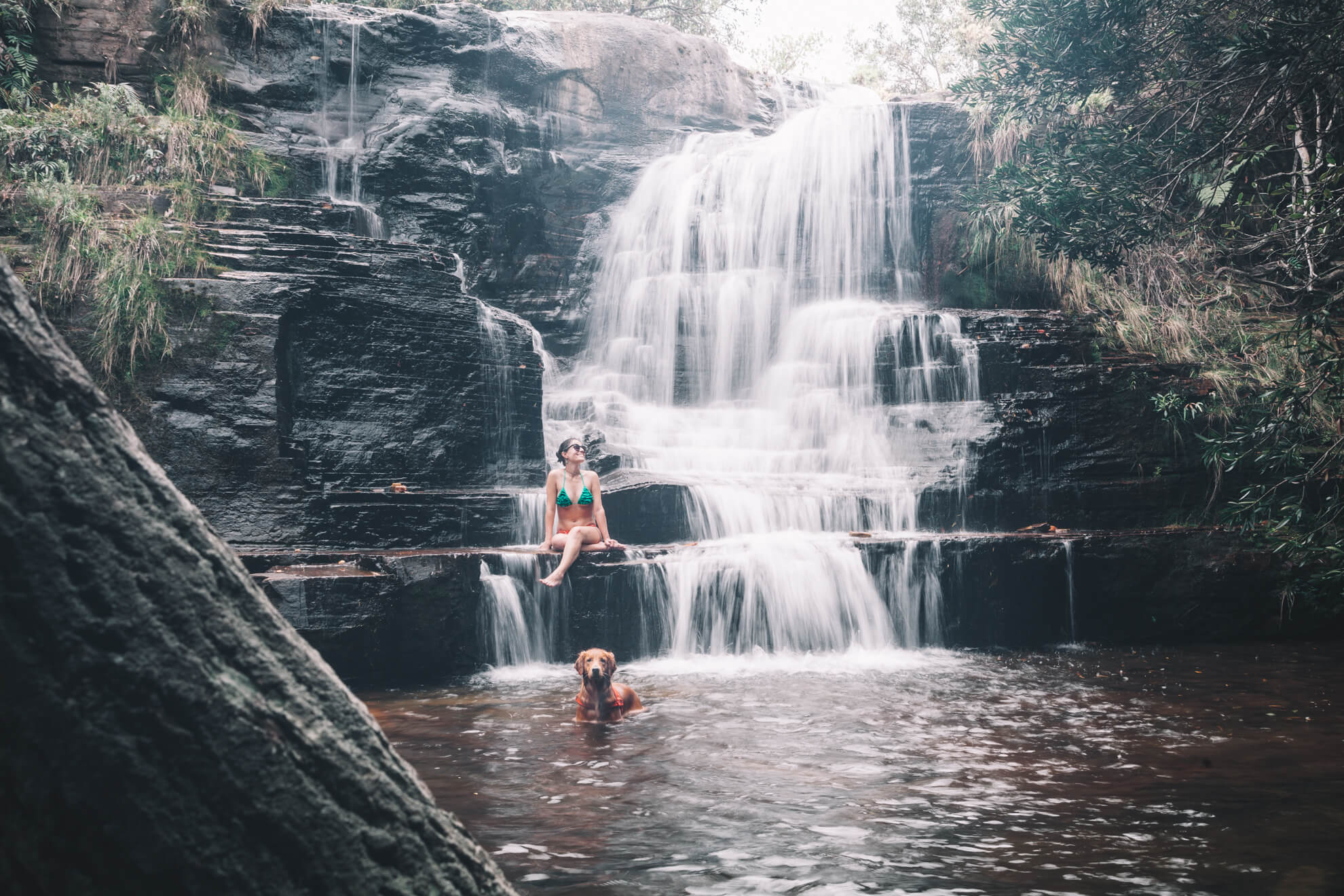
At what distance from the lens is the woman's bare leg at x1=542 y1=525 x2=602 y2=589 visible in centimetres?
759

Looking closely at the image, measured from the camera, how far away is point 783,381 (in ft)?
42.4

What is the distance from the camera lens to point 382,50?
557 inches

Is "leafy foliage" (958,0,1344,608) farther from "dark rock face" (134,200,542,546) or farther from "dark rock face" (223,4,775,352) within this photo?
"dark rock face" (223,4,775,352)

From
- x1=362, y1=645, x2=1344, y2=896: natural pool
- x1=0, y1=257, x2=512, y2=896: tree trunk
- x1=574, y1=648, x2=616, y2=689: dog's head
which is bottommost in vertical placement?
x1=362, y1=645, x2=1344, y2=896: natural pool

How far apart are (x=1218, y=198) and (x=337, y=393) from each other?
30.0ft

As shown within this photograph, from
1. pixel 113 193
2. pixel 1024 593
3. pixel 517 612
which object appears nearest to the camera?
pixel 517 612

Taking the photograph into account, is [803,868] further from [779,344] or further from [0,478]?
[779,344]

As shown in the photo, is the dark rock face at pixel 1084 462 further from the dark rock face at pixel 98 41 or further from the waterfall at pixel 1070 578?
the dark rock face at pixel 98 41

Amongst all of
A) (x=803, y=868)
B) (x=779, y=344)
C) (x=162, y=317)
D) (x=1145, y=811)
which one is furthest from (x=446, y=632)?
(x=779, y=344)

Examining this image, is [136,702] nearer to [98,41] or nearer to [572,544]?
[572,544]

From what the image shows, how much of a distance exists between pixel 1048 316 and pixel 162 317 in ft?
31.9

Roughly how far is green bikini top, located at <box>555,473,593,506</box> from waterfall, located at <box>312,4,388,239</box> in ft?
19.4

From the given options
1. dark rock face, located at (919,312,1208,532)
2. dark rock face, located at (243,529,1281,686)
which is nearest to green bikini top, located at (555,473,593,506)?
dark rock face, located at (243,529,1281,686)

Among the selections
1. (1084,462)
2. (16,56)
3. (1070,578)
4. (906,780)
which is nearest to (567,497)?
(906,780)
